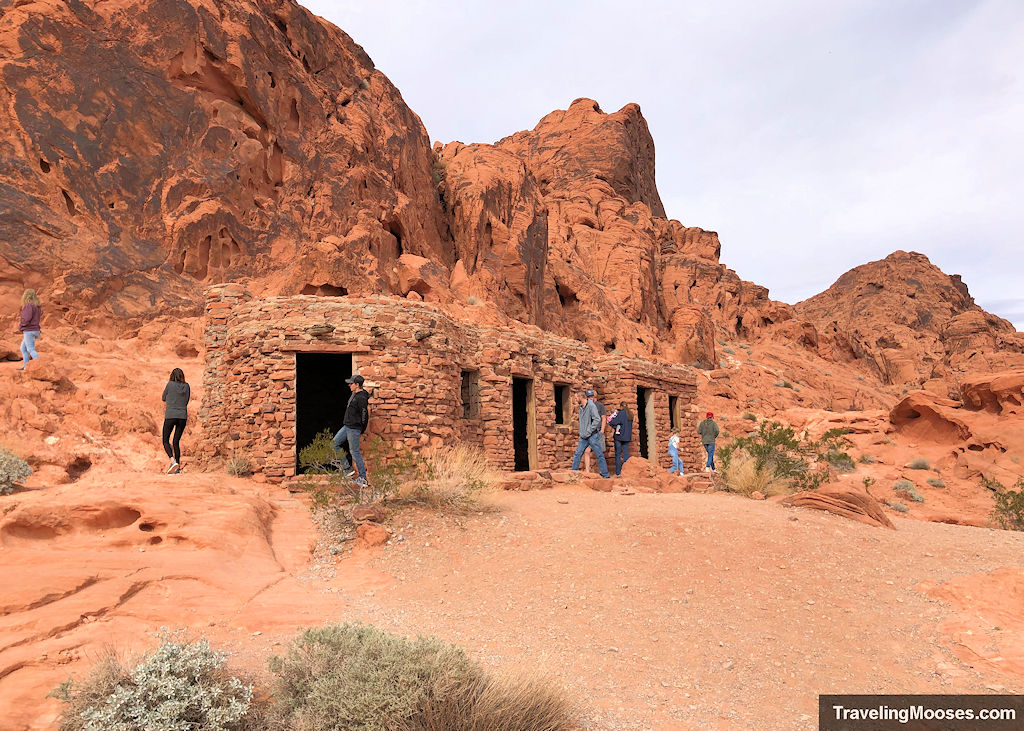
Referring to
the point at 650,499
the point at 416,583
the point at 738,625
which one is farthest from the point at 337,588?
the point at 650,499

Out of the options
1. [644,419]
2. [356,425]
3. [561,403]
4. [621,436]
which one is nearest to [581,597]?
[356,425]

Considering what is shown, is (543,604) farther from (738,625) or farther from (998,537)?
(998,537)

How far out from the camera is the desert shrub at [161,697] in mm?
2988

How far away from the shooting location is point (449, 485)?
7.94 metres

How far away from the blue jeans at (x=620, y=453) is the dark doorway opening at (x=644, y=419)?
1970mm

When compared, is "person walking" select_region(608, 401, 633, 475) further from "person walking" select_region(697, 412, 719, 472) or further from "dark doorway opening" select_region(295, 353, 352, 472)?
"dark doorway opening" select_region(295, 353, 352, 472)

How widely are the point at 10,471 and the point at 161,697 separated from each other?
592cm

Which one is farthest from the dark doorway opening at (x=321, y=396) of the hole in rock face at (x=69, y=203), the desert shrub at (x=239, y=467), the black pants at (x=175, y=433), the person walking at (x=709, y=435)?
the person walking at (x=709, y=435)

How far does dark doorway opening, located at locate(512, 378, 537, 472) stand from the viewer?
42.6 feet

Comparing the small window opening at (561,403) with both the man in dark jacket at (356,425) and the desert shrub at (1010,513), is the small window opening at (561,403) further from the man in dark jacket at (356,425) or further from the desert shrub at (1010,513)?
the desert shrub at (1010,513)

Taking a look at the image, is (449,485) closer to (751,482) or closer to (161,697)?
(161,697)

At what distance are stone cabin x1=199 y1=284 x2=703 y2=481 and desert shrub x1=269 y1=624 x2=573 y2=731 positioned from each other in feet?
17.3

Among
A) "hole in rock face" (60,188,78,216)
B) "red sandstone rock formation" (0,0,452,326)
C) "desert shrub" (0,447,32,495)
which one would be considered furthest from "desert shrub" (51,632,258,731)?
"hole in rock face" (60,188,78,216)

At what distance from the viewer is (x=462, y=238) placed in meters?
24.6
